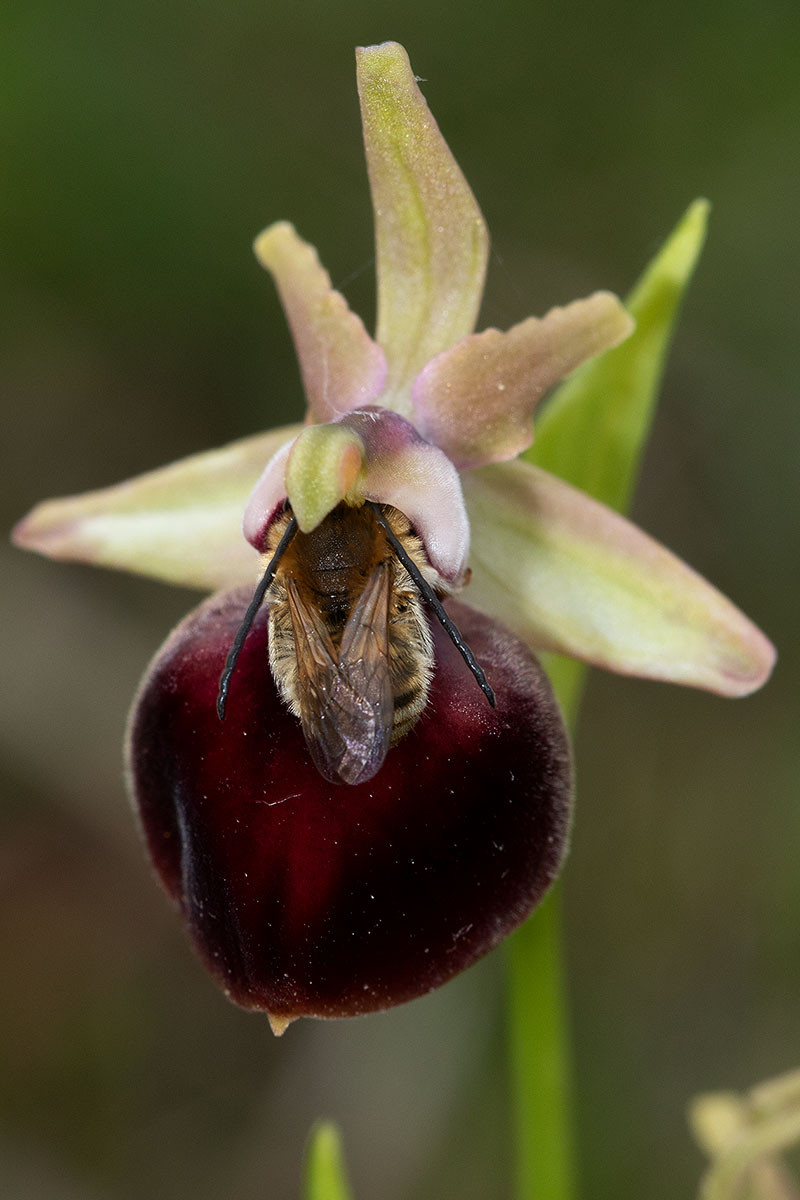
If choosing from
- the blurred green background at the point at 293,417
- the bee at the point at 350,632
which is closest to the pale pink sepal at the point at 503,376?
the bee at the point at 350,632

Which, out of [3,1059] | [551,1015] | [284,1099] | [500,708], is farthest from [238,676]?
[3,1059]

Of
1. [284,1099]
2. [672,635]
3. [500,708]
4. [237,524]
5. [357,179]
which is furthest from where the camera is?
[357,179]

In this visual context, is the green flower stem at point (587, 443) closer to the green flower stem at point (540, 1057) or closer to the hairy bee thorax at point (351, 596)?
the green flower stem at point (540, 1057)

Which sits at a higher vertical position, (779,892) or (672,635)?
(672,635)

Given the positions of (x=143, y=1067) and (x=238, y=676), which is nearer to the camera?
(x=238, y=676)

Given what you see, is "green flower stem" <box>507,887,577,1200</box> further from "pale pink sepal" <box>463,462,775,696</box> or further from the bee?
the bee

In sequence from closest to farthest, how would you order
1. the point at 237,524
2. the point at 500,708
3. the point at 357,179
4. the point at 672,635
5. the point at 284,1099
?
the point at 500,708 < the point at 672,635 < the point at 237,524 < the point at 284,1099 < the point at 357,179

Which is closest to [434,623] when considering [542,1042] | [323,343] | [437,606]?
[437,606]

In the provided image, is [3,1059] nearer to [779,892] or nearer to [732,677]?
[779,892]
